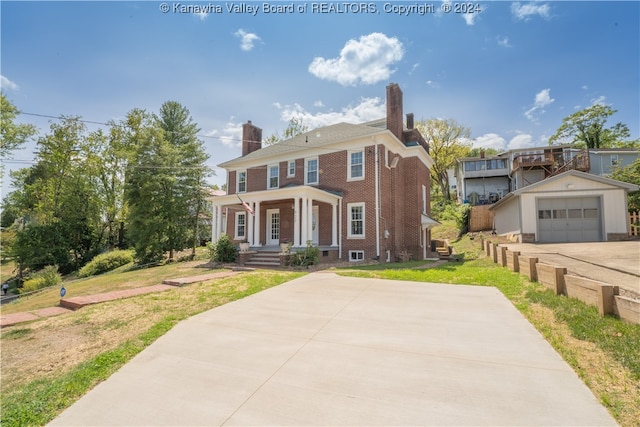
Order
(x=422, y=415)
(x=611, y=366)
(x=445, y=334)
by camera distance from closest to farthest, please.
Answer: (x=422, y=415), (x=611, y=366), (x=445, y=334)

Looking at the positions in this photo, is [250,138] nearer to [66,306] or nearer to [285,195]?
[285,195]

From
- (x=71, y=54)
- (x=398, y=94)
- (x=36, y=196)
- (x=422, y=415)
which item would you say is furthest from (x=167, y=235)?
(x=422, y=415)

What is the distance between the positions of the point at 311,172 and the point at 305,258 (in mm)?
6611

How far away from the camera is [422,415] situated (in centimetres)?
269

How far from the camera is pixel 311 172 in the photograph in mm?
18609

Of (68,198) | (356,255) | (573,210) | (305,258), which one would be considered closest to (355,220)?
(356,255)

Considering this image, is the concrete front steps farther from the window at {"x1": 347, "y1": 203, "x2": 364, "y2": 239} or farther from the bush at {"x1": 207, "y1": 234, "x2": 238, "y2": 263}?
the window at {"x1": 347, "y1": 203, "x2": 364, "y2": 239}

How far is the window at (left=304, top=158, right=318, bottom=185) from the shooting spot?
18.5 m

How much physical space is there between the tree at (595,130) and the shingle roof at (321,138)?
4007cm

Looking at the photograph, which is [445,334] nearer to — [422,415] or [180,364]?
[422,415]

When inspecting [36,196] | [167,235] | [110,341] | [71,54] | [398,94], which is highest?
[398,94]

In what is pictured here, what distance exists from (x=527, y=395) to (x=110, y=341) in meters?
5.72

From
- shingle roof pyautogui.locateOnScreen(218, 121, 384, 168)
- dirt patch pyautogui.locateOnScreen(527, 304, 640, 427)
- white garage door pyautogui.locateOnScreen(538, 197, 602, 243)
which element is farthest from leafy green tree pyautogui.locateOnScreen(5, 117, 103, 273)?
white garage door pyautogui.locateOnScreen(538, 197, 602, 243)

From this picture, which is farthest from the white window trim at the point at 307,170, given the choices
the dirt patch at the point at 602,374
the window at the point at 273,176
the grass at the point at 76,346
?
the dirt patch at the point at 602,374
